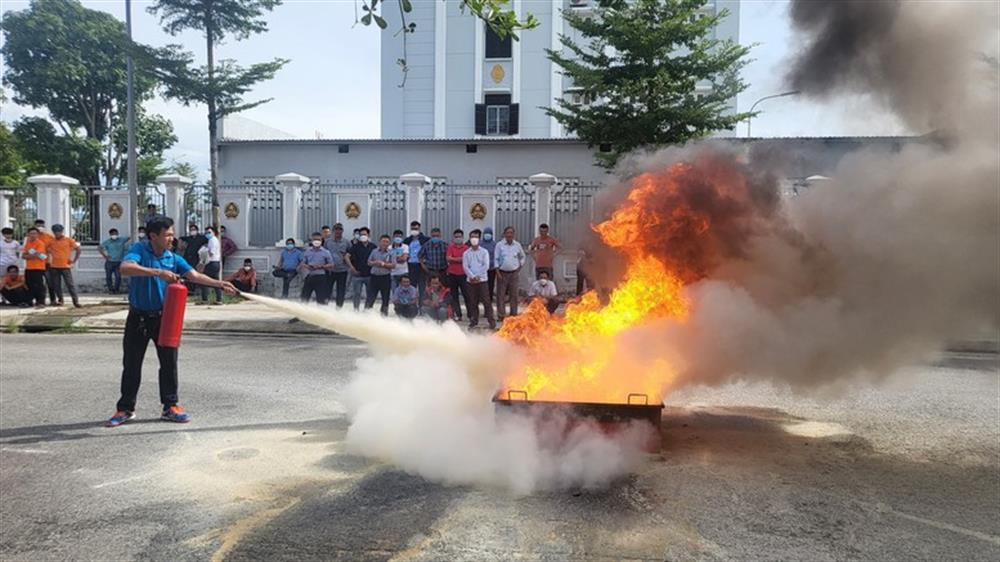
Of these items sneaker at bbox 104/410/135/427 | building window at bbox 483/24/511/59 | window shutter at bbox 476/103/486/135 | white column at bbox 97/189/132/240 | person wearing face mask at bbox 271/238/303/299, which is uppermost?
building window at bbox 483/24/511/59

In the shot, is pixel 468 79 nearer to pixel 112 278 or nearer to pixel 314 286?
pixel 112 278

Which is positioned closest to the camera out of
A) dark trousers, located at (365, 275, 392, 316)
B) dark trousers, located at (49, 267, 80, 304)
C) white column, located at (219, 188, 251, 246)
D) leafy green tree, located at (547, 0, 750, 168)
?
dark trousers, located at (365, 275, 392, 316)

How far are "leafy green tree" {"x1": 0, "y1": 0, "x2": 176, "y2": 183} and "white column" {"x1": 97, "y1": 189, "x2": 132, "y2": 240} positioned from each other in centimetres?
1631

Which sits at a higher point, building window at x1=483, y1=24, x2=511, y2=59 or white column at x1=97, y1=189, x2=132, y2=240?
building window at x1=483, y1=24, x2=511, y2=59

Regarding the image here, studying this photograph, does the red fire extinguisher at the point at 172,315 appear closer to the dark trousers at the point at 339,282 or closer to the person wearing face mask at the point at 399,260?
the person wearing face mask at the point at 399,260

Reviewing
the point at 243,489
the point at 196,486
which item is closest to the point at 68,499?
the point at 196,486

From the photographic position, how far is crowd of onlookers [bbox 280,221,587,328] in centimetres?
1267

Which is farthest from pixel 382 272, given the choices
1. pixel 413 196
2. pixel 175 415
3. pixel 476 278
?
pixel 175 415

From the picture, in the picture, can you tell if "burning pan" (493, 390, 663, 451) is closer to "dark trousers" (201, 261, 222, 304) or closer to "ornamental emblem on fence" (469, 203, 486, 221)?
"ornamental emblem on fence" (469, 203, 486, 221)

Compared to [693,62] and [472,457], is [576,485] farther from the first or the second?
[693,62]

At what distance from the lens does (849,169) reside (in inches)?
233

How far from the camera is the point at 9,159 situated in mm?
31453

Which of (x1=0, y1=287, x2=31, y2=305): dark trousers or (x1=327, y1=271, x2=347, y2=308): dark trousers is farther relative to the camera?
(x1=0, y1=287, x2=31, y2=305): dark trousers

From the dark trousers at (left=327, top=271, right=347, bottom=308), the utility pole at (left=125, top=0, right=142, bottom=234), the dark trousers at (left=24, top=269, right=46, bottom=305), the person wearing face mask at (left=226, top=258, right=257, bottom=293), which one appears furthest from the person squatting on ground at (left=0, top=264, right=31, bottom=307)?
the dark trousers at (left=327, top=271, right=347, bottom=308)
